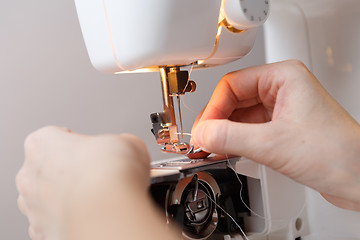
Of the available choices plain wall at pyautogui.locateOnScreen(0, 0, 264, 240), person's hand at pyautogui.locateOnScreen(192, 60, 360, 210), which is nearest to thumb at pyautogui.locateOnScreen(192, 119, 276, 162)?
person's hand at pyautogui.locateOnScreen(192, 60, 360, 210)

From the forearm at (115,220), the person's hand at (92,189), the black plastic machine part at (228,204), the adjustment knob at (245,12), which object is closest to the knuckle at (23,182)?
the person's hand at (92,189)

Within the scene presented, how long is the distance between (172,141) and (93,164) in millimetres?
323

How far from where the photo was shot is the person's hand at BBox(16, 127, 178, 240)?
463mm

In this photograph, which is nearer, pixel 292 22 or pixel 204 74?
pixel 292 22

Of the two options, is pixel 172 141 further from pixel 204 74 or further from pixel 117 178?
pixel 204 74

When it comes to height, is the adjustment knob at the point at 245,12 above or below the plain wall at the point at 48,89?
above

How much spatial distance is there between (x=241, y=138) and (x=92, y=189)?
302 millimetres

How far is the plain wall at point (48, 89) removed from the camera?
39.9 inches

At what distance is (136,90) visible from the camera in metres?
→ 1.21

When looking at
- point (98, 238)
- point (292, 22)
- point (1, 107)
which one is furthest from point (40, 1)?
point (98, 238)

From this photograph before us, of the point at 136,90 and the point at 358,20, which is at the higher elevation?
the point at 358,20

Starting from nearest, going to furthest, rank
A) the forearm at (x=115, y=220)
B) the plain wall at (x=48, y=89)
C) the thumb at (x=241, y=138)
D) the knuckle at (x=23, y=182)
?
the forearm at (x=115, y=220) → the knuckle at (x=23, y=182) → the thumb at (x=241, y=138) → the plain wall at (x=48, y=89)

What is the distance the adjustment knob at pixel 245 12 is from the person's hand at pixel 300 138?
14 centimetres

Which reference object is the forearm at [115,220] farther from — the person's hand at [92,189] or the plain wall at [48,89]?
the plain wall at [48,89]
